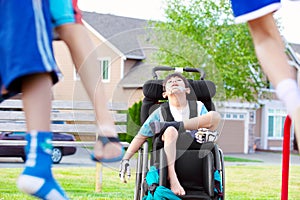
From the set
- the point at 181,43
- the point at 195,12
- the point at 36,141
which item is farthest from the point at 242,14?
the point at 195,12

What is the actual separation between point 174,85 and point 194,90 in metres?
0.21

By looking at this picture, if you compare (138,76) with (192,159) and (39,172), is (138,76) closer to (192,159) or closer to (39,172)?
(192,159)

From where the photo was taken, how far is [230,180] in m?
10.9

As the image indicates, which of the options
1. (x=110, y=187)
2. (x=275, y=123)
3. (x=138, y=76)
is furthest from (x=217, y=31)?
(x=138, y=76)

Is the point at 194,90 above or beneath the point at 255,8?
beneath

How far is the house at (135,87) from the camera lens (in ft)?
13.5

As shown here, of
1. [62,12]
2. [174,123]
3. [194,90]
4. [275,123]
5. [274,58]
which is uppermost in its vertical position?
[62,12]

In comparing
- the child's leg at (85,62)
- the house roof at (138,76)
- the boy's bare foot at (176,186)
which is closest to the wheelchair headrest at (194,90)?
the house roof at (138,76)

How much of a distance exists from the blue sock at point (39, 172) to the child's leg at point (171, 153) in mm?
2392

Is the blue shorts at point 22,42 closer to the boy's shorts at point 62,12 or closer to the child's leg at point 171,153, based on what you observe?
the boy's shorts at point 62,12

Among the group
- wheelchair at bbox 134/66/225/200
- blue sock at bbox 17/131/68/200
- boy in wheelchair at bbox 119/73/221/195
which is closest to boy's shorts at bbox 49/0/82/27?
blue sock at bbox 17/131/68/200

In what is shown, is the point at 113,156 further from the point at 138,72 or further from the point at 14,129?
the point at 14,129

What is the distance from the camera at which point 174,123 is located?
4129mm

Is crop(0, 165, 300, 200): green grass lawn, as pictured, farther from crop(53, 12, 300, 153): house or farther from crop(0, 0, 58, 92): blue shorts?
crop(0, 0, 58, 92): blue shorts
